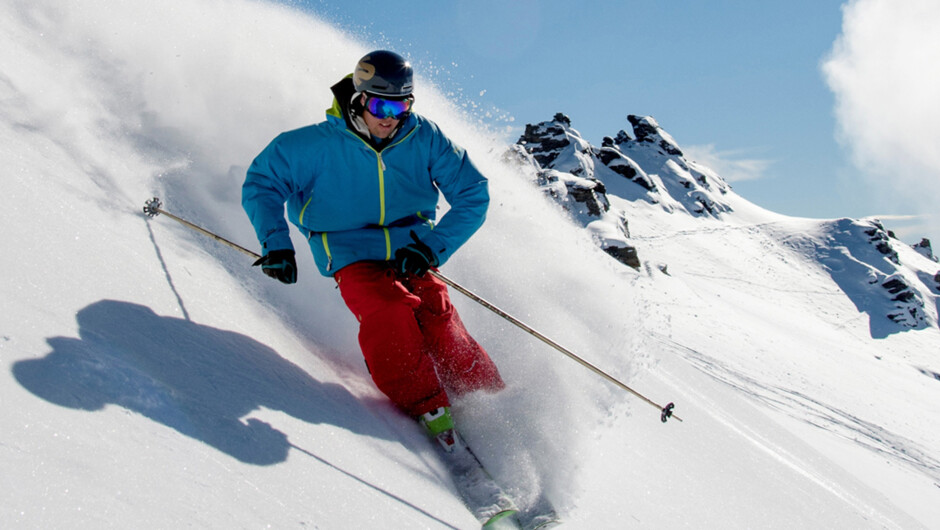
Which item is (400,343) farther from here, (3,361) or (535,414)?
(3,361)

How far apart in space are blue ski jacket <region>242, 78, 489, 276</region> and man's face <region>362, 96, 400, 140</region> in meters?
0.07

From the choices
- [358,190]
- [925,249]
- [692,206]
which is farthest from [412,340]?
[925,249]

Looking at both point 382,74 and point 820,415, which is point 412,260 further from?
point 820,415

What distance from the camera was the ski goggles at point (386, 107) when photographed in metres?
2.94

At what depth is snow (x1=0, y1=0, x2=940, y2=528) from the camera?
5.32 feet

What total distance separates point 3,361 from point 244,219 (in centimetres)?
288

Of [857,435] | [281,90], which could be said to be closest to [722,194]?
[857,435]

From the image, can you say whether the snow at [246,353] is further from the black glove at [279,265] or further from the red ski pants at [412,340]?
the black glove at [279,265]

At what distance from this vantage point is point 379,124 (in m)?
3.05

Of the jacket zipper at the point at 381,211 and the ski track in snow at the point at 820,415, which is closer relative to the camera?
the jacket zipper at the point at 381,211

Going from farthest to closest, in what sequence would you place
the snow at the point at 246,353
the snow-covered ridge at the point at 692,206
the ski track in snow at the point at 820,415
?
1. the snow-covered ridge at the point at 692,206
2. the ski track in snow at the point at 820,415
3. the snow at the point at 246,353

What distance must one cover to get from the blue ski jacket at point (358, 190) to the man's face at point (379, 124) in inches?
2.6

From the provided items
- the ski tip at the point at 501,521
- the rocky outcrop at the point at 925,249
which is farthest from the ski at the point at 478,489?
the rocky outcrop at the point at 925,249

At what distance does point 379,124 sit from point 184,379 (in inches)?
62.0
